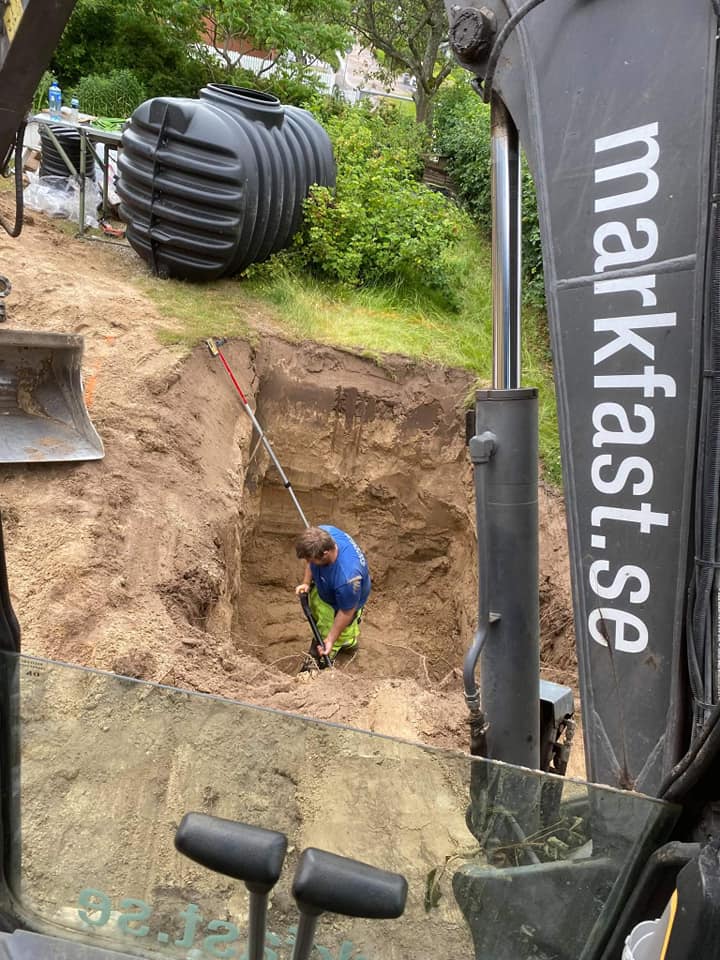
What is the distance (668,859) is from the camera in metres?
1.57

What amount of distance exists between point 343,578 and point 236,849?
5.23 metres

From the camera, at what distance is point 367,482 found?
8820 millimetres

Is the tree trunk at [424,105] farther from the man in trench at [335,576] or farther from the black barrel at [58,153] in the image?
the man in trench at [335,576]

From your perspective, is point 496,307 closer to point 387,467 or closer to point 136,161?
point 387,467

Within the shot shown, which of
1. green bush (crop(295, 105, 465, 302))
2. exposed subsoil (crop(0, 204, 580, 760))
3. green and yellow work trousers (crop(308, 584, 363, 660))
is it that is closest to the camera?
exposed subsoil (crop(0, 204, 580, 760))

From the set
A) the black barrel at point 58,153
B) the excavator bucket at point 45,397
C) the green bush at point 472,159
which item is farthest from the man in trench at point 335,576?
the black barrel at point 58,153

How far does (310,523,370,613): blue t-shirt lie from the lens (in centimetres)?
646

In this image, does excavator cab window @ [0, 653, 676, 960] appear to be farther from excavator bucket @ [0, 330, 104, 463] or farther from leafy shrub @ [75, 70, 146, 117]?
leafy shrub @ [75, 70, 146, 117]

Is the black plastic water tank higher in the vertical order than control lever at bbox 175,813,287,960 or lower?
higher

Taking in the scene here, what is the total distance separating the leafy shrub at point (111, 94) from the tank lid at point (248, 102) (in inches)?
267

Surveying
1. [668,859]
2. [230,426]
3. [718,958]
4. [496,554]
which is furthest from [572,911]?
[230,426]

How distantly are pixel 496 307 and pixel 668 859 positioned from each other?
150 centimetres

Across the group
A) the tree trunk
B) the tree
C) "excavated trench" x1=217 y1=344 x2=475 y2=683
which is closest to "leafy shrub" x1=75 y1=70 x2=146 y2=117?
the tree

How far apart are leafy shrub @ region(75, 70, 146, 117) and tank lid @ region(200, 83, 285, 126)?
6.79 meters
